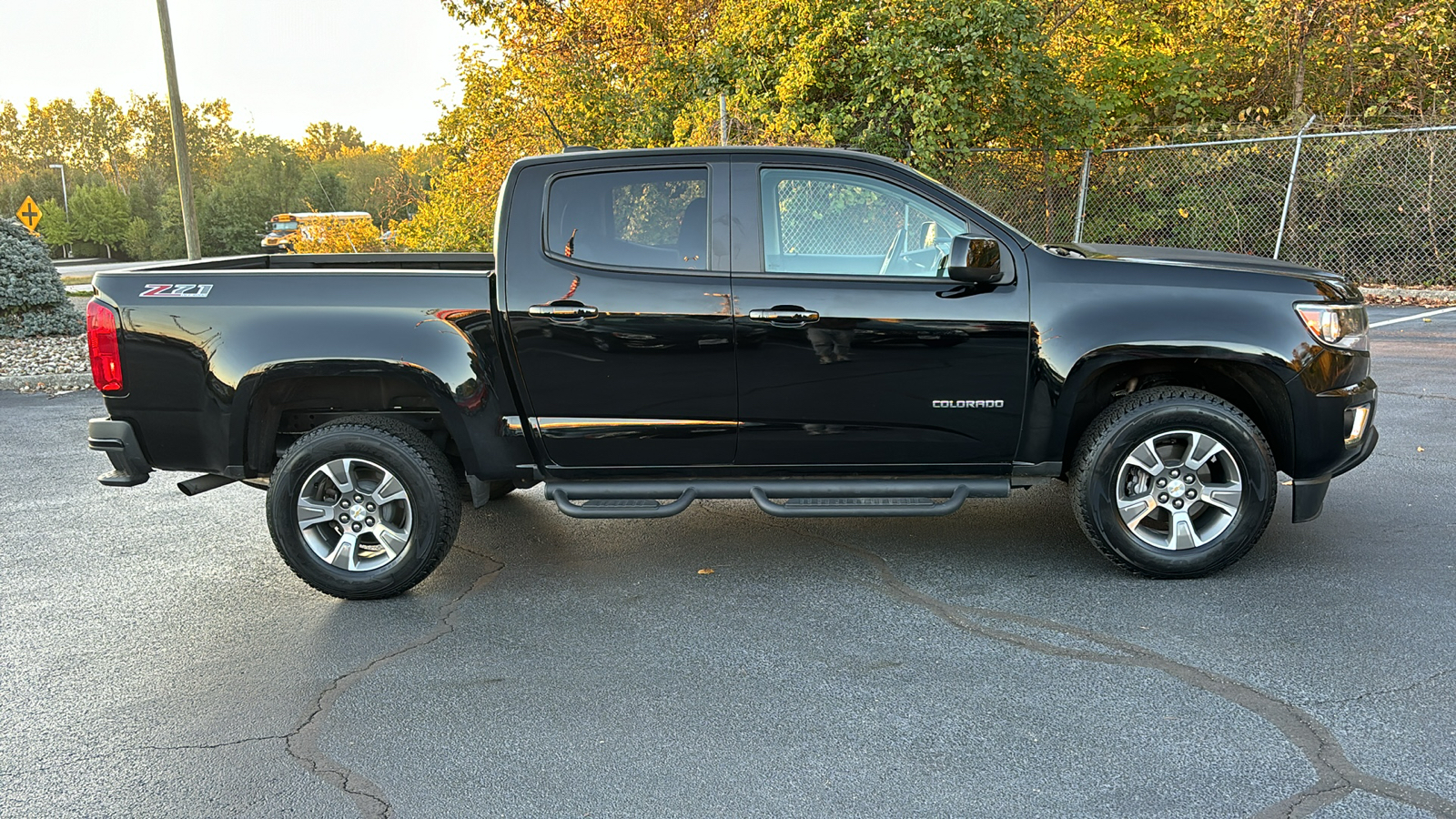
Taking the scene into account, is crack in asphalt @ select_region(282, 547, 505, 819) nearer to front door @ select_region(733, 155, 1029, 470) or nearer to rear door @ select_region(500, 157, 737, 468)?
rear door @ select_region(500, 157, 737, 468)

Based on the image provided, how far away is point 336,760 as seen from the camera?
3363 millimetres

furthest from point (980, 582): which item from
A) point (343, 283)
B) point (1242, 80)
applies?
point (1242, 80)

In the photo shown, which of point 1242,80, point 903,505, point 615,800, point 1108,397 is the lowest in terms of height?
point 615,800

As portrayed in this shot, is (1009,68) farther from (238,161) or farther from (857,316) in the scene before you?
(238,161)

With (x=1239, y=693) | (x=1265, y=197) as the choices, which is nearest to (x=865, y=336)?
(x=1239, y=693)

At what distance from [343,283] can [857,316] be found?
2.24 m

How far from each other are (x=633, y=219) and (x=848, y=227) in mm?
982

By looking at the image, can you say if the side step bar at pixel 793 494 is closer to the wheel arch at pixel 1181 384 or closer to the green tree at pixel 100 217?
the wheel arch at pixel 1181 384

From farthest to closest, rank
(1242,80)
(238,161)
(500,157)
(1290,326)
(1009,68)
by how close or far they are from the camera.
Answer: (238,161)
(1242,80)
(500,157)
(1009,68)
(1290,326)

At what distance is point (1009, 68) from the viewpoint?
13344 millimetres

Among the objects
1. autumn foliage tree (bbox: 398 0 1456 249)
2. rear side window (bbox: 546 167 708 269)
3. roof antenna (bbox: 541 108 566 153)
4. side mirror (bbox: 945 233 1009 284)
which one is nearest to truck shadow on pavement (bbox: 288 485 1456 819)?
side mirror (bbox: 945 233 1009 284)

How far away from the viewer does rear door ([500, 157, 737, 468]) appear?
4.64 meters

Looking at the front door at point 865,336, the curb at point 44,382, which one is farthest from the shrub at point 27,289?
the front door at point 865,336

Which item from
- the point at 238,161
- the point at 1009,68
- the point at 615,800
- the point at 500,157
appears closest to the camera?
the point at 615,800
